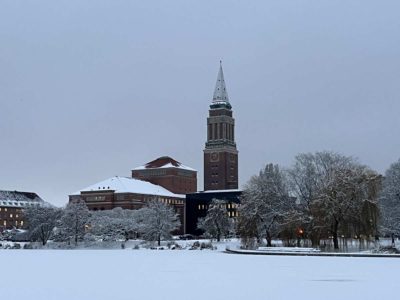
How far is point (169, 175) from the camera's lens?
598ft

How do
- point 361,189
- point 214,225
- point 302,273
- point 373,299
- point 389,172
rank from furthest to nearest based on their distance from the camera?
point 214,225 < point 389,172 < point 361,189 < point 302,273 < point 373,299

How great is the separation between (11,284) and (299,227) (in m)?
42.5

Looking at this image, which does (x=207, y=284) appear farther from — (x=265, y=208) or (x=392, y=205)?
(x=392, y=205)

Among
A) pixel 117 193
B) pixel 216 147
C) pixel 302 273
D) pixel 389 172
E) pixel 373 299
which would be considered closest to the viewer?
pixel 373 299

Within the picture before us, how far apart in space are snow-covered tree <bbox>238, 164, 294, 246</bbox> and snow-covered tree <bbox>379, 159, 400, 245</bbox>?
35.4 ft

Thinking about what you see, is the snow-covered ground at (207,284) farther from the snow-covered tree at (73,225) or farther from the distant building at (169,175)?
the distant building at (169,175)

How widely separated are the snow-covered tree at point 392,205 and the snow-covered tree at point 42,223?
51.8 meters

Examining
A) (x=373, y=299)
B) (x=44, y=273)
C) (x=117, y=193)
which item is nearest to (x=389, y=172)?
(x=44, y=273)

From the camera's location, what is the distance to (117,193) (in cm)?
15375

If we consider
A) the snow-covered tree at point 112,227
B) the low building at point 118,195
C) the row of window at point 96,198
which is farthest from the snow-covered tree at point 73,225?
the row of window at point 96,198

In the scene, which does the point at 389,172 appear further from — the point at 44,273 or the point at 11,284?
the point at 11,284

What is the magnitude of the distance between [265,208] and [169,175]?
110361 millimetres

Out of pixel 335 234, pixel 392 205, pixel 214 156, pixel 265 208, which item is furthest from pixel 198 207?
pixel 335 234

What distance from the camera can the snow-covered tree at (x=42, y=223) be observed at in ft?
327
